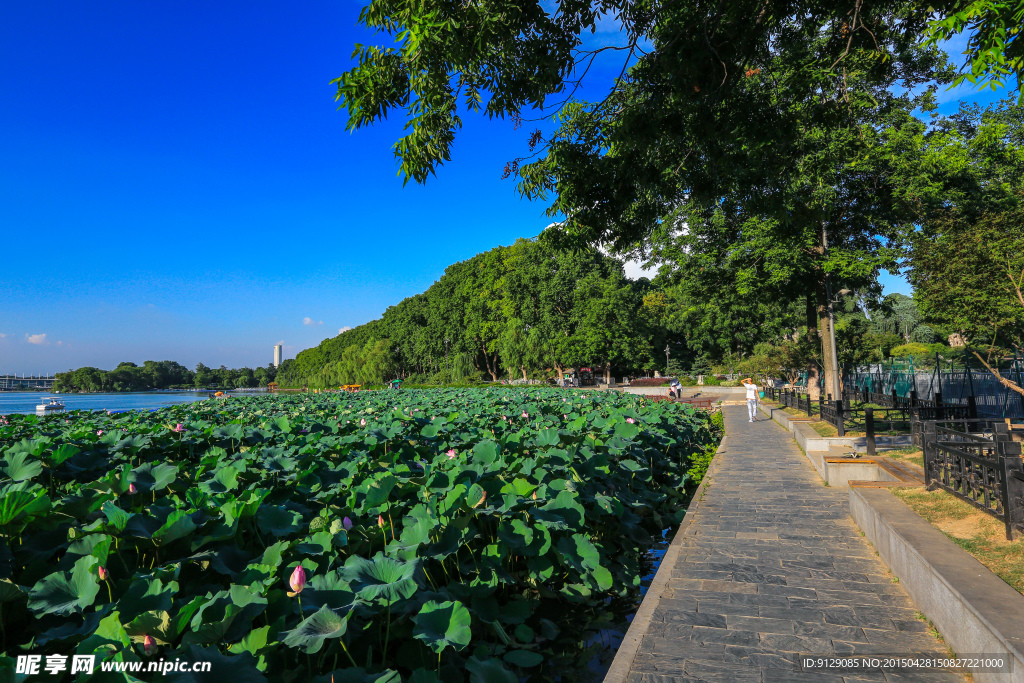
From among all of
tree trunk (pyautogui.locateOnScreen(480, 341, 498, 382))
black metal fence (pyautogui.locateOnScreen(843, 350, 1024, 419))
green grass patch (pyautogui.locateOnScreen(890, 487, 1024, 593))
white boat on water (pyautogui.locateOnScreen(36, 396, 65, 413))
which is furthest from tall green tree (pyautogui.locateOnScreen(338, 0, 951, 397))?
tree trunk (pyautogui.locateOnScreen(480, 341, 498, 382))

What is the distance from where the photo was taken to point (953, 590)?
10.1ft

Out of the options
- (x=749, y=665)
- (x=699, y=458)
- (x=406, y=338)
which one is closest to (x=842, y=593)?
(x=749, y=665)

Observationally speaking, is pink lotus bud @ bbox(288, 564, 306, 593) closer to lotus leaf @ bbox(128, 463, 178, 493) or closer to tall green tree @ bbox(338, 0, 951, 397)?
lotus leaf @ bbox(128, 463, 178, 493)

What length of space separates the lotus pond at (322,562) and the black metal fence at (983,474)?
300 cm

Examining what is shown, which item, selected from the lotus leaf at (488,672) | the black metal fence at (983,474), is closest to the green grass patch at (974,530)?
the black metal fence at (983,474)

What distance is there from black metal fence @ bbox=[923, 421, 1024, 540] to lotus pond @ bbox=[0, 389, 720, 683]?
9.83 feet

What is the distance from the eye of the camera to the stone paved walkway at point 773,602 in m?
3.06

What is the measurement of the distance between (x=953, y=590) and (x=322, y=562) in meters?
3.82

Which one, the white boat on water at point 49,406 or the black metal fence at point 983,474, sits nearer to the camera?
the black metal fence at point 983,474

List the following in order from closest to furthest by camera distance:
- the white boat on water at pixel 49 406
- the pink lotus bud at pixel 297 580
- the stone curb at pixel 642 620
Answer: the pink lotus bud at pixel 297 580, the stone curb at pixel 642 620, the white boat on water at pixel 49 406

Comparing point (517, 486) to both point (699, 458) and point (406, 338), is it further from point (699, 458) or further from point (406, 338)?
point (406, 338)

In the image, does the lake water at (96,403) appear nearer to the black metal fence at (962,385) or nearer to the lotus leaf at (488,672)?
the lotus leaf at (488,672)

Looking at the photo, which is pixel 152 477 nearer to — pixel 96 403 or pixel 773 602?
pixel 773 602

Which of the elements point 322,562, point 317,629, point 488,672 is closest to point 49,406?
point 322,562
